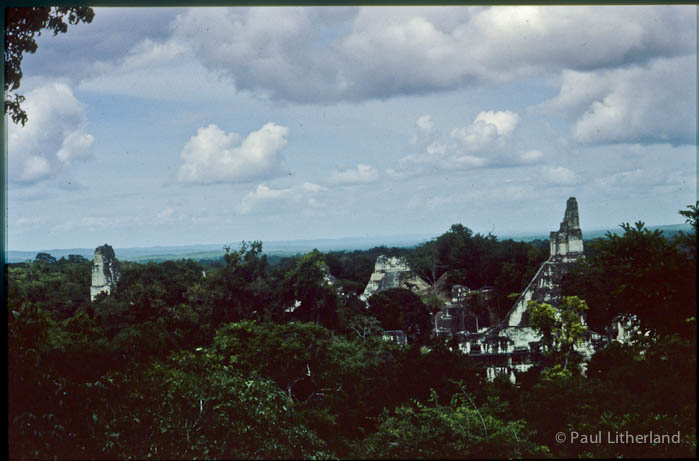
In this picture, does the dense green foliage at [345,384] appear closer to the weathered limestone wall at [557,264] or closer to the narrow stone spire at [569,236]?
the weathered limestone wall at [557,264]

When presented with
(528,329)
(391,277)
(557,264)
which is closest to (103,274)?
(391,277)

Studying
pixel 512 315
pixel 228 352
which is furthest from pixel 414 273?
pixel 228 352

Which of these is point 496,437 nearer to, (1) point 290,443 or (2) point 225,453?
(1) point 290,443

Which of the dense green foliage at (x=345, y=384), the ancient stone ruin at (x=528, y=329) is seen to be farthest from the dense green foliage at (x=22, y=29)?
the ancient stone ruin at (x=528, y=329)

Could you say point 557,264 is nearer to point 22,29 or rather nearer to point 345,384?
point 345,384

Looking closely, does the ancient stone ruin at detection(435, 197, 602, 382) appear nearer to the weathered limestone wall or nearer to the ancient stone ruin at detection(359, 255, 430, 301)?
the weathered limestone wall

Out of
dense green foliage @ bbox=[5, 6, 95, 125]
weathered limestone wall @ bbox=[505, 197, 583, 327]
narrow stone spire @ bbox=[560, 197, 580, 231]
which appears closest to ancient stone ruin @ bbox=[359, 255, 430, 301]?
weathered limestone wall @ bbox=[505, 197, 583, 327]
